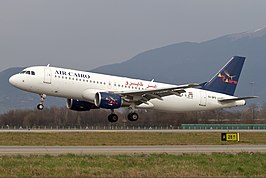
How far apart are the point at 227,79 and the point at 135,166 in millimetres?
42933

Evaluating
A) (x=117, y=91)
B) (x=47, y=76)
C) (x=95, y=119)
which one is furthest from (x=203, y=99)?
(x=95, y=119)

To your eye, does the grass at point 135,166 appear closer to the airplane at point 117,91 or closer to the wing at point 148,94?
the airplane at point 117,91

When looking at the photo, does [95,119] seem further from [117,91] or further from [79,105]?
[117,91]

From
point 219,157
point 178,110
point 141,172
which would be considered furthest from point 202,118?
point 141,172

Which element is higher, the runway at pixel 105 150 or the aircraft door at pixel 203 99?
the aircraft door at pixel 203 99

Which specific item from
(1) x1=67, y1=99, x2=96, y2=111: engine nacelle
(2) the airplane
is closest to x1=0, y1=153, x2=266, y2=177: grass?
(2) the airplane

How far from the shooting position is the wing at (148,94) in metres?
56.7

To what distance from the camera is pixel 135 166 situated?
25.6 meters

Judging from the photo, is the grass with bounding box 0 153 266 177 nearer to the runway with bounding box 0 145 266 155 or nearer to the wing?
the runway with bounding box 0 145 266 155

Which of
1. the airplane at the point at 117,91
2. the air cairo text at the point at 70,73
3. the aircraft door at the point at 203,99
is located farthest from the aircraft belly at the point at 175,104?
the air cairo text at the point at 70,73

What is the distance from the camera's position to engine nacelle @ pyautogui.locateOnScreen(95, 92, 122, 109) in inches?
2185

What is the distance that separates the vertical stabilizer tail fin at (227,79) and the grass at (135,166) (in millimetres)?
35660

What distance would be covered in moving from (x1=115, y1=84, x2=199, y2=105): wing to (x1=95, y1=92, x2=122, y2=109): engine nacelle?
93 cm

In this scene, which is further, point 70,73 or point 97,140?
point 70,73
